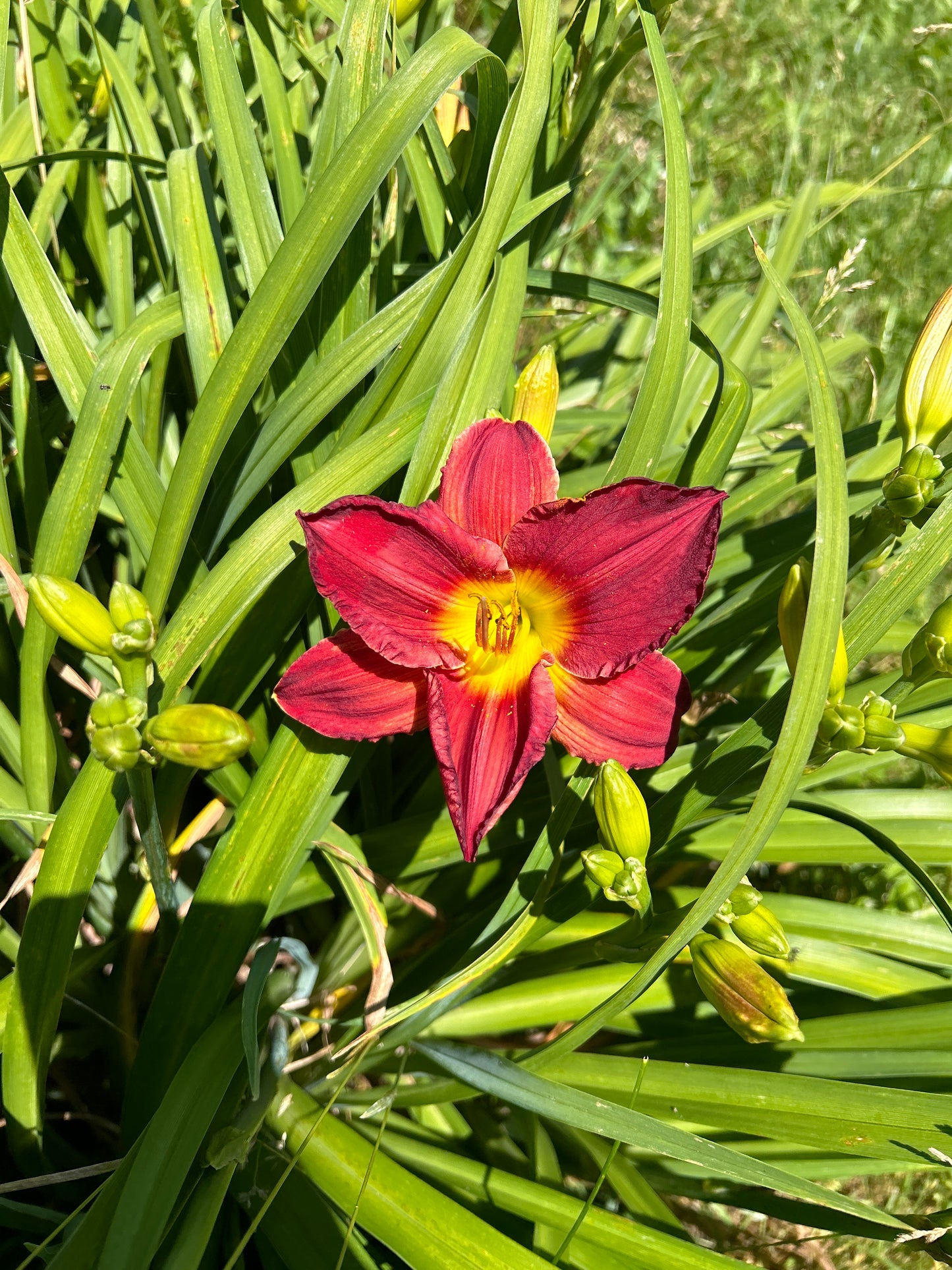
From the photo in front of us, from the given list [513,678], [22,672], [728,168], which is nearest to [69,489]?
[22,672]

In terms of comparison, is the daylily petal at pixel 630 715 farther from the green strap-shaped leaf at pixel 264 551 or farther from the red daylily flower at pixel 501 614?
the green strap-shaped leaf at pixel 264 551

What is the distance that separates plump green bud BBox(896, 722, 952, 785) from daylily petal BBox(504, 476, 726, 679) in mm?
257

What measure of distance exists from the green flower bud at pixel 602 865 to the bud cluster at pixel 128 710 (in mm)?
342

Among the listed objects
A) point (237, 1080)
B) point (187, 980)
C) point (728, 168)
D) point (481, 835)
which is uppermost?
point (728, 168)

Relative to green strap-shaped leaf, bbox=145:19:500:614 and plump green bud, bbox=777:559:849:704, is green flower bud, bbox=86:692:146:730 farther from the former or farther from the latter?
plump green bud, bbox=777:559:849:704

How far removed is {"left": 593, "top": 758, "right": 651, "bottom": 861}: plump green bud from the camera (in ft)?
2.96

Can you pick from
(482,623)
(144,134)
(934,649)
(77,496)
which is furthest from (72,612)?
(144,134)

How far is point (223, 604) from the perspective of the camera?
101cm

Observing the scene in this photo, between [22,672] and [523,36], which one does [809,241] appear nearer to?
[523,36]

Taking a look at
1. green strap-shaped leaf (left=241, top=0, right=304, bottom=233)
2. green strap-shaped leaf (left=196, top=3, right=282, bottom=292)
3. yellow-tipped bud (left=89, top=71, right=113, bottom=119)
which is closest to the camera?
green strap-shaped leaf (left=196, top=3, right=282, bottom=292)

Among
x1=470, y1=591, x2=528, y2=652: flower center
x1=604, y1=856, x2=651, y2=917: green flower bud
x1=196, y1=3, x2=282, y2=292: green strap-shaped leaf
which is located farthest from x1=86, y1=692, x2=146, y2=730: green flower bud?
x1=196, y1=3, x2=282, y2=292: green strap-shaped leaf

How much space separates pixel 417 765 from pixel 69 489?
28.2 inches

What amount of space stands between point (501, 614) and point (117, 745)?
17.2 inches

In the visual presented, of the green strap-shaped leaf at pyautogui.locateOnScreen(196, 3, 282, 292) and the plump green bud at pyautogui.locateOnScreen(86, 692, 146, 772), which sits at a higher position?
the green strap-shaped leaf at pyautogui.locateOnScreen(196, 3, 282, 292)
